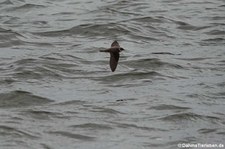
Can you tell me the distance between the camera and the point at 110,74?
46.6ft

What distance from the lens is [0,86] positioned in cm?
1325

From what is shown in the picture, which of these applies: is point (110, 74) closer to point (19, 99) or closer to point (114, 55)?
point (114, 55)

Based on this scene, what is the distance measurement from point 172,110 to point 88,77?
2229mm

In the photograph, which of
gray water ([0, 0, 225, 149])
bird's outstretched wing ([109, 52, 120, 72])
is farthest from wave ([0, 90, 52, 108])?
bird's outstretched wing ([109, 52, 120, 72])

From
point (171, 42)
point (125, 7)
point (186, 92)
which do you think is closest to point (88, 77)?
point (186, 92)

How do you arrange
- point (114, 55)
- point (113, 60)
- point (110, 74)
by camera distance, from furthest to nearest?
point (110, 74), point (114, 55), point (113, 60)

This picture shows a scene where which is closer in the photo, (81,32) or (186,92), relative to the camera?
(186,92)

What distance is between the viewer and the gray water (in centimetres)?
1105

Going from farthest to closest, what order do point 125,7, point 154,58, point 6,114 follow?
1. point 125,7
2. point 154,58
3. point 6,114

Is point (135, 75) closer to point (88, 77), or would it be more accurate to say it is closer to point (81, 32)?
point (88, 77)

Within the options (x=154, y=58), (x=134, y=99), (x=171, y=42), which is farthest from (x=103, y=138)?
(x=171, y=42)

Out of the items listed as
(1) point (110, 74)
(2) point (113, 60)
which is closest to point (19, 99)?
(2) point (113, 60)

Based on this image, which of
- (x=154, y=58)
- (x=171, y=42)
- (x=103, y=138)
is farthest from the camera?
(x=171, y=42)

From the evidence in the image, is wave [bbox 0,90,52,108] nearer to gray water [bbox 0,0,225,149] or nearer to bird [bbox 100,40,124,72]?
Answer: gray water [bbox 0,0,225,149]
